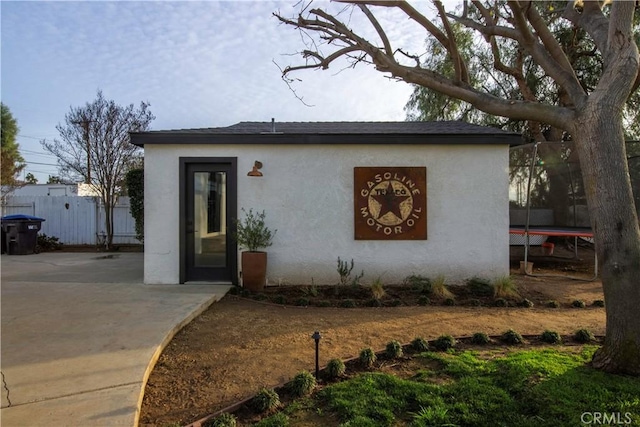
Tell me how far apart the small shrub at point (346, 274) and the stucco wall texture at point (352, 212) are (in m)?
0.13

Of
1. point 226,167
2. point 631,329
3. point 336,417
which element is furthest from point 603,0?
point 226,167

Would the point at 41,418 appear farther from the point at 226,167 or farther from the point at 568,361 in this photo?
the point at 226,167

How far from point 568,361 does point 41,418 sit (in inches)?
166

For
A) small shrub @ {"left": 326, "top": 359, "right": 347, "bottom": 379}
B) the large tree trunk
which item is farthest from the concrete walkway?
the large tree trunk

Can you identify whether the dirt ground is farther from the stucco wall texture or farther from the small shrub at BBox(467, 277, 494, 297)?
the stucco wall texture

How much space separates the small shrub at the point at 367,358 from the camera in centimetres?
362

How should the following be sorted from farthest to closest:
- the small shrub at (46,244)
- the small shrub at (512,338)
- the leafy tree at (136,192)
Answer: the small shrub at (46,244) → the leafy tree at (136,192) → the small shrub at (512,338)

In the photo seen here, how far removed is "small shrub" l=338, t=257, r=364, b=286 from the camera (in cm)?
683

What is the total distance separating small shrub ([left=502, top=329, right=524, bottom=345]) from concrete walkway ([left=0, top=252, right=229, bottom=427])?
11.9 ft

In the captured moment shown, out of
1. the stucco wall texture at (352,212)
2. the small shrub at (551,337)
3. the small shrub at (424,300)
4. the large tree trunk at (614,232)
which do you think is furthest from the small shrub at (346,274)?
the large tree trunk at (614,232)

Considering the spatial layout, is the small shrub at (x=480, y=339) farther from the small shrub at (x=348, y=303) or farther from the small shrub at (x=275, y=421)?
the small shrub at (x=275, y=421)

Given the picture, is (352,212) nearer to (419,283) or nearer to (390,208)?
(390,208)

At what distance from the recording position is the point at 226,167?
23.4 ft

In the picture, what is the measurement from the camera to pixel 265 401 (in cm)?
283
